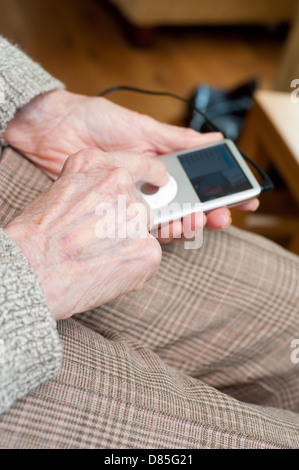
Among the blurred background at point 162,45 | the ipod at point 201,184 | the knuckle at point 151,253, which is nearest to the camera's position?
the knuckle at point 151,253

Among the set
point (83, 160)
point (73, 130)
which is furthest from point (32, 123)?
point (83, 160)

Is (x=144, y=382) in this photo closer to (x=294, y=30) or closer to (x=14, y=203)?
(x=14, y=203)

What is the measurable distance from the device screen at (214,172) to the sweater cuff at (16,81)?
204 millimetres

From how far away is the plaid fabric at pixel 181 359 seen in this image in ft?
1.25

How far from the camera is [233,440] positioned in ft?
1.33

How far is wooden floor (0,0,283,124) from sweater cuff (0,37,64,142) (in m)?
0.89

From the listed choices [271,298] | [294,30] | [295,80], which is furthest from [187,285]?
[294,30]

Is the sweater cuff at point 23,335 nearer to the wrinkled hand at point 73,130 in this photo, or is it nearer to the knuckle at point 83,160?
the knuckle at point 83,160

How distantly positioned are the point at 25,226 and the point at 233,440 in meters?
0.27

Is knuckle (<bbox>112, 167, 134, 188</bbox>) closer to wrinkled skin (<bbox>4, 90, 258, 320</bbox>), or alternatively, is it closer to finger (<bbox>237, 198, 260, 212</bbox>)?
wrinkled skin (<bbox>4, 90, 258, 320</bbox>)

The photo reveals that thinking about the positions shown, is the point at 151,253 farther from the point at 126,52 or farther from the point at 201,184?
the point at 126,52

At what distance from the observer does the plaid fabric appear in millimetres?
380

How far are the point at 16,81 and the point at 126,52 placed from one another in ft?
4.12

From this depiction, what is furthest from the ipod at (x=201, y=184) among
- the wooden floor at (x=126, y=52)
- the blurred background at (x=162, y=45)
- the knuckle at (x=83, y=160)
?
the wooden floor at (x=126, y=52)
